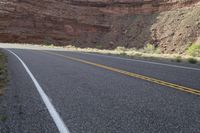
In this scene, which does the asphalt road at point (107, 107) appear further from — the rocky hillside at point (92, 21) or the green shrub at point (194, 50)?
the rocky hillside at point (92, 21)

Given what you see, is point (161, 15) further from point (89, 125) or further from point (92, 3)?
point (89, 125)

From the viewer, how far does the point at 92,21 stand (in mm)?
59625

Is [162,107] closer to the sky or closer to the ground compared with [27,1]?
closer to the ground

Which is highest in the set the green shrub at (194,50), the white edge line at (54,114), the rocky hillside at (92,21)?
the rocky hillside at (92,21)

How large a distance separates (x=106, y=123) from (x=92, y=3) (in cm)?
5834

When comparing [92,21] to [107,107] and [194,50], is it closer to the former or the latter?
[194,50]

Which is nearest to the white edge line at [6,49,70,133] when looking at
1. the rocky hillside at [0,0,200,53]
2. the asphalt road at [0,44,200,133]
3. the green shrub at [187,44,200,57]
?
the asphalt road at [0,44,200,133]

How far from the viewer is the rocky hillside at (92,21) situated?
49281mm

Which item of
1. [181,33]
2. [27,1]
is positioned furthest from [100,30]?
[181,33]

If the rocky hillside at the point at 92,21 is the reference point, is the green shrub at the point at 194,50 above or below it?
below

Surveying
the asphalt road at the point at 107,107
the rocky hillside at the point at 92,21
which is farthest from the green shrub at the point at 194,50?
the asphalt road at the point at 107,107

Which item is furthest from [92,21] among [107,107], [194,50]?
[107,107]

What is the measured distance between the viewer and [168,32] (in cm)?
4519

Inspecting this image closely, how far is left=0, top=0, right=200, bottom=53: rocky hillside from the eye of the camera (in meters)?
49.3
